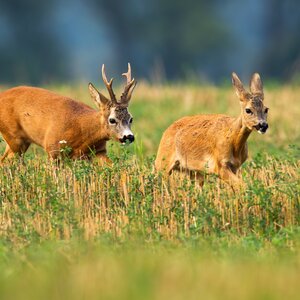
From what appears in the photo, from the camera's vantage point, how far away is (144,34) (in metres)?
53.0

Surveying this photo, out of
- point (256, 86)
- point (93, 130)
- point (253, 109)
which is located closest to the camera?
point (253, 109)

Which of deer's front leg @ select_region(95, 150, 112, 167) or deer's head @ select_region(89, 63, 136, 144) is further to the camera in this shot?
deer's head @ select_region(89, 63, 136, 144)

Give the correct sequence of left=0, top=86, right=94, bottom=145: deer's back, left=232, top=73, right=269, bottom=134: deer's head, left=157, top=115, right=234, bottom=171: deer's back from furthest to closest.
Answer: left=0, top=86, right=94, bottom=145: deer's back → left=157, top=115, right=234, bottom=171: deer's back → left=232, top=73, right=269, bottom=134: deer's head

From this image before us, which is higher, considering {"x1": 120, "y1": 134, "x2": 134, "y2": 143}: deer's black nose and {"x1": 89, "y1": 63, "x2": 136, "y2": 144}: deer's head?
{"x1": 89, "y1": 63, "x2": 136, "y2": 144}: deer's head

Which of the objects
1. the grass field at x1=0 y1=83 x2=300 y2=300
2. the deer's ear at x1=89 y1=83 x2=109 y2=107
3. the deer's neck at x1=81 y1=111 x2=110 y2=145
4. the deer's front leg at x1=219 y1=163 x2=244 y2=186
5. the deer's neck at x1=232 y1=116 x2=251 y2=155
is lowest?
the grass field at x1=0 y1=83 x2=300 y2=300

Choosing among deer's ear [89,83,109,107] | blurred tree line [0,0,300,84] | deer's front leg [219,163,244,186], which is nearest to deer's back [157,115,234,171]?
deer's front leg [219,163,244,186]

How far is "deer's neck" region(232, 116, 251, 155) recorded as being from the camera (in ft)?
40.4

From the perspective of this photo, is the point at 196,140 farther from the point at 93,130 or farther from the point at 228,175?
the point at 93,130

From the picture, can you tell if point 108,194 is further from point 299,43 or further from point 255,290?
point 299,43

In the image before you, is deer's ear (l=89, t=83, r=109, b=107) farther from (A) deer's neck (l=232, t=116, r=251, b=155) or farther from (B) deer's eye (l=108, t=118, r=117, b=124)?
(A) deer's neck (l=232, t=116, r=251, b=155)

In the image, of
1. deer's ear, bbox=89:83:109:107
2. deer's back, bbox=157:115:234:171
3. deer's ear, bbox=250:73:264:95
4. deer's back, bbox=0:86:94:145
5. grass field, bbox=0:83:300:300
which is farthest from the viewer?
deer's back, bbox=0:86:94:145

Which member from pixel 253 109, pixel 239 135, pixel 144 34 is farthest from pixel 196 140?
pixel 144 34

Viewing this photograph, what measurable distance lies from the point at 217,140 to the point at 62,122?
1.94 meters

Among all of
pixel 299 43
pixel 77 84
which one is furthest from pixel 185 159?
pixel 299 43
